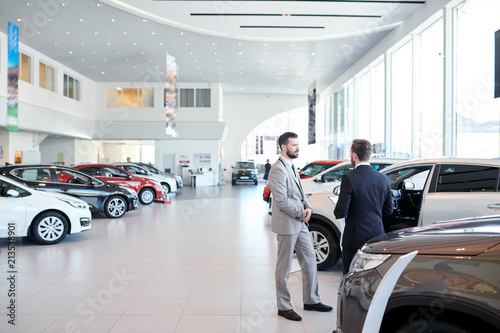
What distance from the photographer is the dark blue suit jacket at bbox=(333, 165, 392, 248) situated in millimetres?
3428

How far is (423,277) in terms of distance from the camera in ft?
6.36

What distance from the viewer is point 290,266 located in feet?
12.2

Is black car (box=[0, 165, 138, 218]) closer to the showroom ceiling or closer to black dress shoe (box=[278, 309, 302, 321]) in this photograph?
black dress shoe (box=[278, 309, 302, 321])

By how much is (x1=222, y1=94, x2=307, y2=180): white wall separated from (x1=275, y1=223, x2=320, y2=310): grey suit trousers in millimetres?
30006

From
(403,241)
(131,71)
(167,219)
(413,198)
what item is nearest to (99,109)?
(131,71)

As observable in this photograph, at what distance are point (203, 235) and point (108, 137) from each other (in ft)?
66.9

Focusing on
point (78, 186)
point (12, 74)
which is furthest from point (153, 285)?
point (12, 74)

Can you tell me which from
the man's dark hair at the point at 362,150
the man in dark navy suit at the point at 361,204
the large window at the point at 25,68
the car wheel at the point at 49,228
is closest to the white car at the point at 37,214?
the car wheel at the point at 49,228

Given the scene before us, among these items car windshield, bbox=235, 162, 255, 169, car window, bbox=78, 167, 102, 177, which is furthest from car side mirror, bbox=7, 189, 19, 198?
car windshield, bbox=235, 162, 255, 169

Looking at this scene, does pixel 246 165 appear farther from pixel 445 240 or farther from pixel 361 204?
pixel 445 240

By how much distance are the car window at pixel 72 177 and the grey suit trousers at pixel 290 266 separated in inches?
275

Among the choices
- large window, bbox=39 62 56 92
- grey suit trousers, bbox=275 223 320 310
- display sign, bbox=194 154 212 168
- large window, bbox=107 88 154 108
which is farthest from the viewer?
large window, bbox=107 88 154 108

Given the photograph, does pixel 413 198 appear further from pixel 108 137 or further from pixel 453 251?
pixel 108 137

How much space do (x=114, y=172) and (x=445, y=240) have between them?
1251 centimetres
